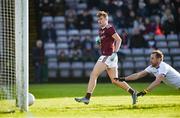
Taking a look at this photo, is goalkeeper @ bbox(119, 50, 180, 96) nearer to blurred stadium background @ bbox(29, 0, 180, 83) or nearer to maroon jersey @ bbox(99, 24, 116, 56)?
maroon jersey @ bbox(99, 24, 116, 56)

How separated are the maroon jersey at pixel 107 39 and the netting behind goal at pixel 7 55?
2.01 meters

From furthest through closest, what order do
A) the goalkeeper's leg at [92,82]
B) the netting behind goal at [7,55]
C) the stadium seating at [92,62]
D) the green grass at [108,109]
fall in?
the stadium seating at [92,62]
the goalkeeper's leg at [92,82]
the netting behind goal at [7,55]
the green grass at [108,109]

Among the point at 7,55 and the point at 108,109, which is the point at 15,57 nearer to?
the point at 108,109

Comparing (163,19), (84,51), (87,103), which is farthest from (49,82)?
(87,103)

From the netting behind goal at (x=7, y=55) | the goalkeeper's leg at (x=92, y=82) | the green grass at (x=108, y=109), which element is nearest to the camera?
the green grass at (x=108, y=109)

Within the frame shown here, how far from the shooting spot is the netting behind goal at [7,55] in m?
13.4

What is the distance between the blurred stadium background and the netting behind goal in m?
11.3

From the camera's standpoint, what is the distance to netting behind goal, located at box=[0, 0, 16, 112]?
1345cm

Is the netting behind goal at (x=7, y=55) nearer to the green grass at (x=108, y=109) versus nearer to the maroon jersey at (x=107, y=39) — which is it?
the green grass at (x=108, y=109)

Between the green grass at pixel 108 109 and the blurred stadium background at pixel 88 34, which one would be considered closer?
the green grass at pixel 108 109

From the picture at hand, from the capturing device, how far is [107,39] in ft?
47.2

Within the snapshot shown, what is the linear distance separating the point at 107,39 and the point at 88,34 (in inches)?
549

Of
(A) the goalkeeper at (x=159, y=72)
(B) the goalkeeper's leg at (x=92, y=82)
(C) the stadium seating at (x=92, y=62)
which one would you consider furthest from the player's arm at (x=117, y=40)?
(C) the stadium seating at (x=92, y=62)

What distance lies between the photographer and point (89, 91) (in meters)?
14.2
